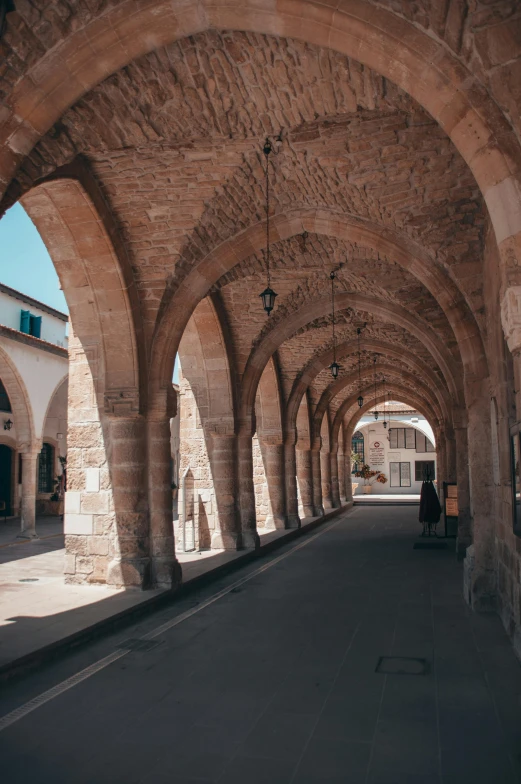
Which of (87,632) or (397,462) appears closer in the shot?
(87,632)

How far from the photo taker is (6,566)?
32.0ft

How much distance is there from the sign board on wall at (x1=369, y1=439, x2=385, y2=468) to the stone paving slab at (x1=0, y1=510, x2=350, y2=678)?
27.4 meters

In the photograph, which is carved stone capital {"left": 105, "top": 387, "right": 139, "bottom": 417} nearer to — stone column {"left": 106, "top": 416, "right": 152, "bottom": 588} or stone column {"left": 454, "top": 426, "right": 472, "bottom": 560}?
stone column {"left": 106, "top": 416, "right": 152, "bottom": 588}

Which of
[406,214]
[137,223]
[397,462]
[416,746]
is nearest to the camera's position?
[416,746]

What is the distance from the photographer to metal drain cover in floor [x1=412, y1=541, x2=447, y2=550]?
11.6 meters

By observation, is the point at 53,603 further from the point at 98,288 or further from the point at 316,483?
the point at 316,483

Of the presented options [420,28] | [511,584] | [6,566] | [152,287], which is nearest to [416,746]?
[511,584]

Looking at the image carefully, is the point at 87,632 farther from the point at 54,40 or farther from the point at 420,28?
the point at 420,28

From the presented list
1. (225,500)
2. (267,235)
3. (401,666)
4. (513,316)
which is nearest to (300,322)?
(225,500)

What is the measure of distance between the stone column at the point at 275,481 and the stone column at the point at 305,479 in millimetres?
3922

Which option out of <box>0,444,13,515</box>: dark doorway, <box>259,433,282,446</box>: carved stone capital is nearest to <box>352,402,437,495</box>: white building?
<box>0,444,13,515</box>: dark doorway

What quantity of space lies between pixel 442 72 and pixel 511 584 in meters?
3.88

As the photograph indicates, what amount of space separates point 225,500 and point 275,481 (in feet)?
12.4

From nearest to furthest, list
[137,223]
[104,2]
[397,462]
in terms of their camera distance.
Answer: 1. [104,2]
2. [137,223]
3. [397,462]
